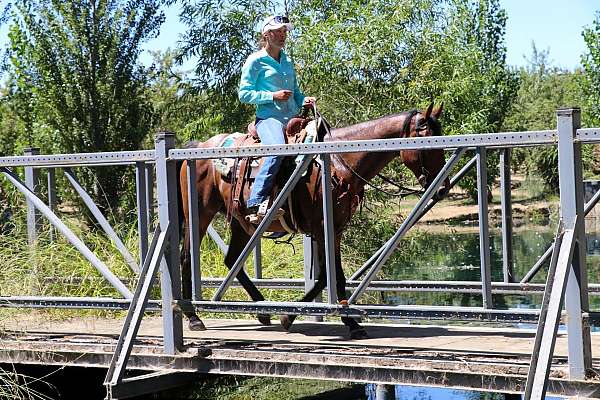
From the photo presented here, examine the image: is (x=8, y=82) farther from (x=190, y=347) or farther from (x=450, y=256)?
(x=190, y=347)

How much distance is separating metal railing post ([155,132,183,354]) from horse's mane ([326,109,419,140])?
1398 mm

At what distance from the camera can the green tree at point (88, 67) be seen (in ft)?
67.8

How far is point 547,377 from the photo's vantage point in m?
5.68

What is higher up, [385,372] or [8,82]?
[8,82]

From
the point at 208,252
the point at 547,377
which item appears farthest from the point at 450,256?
the point at 547,377

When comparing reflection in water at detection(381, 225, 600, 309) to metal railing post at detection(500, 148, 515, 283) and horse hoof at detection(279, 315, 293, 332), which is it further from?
metal railing post at detection(500, 148, 515, 283)

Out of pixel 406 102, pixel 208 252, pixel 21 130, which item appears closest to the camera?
pixel 208 252

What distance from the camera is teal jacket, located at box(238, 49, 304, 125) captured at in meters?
8.50

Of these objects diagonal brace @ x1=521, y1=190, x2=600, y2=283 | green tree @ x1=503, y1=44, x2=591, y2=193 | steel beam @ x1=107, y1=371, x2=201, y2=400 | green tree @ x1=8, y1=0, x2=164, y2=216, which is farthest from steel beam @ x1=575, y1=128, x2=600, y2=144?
green tree @ x1=503, y1=44, x2=591, y2=193

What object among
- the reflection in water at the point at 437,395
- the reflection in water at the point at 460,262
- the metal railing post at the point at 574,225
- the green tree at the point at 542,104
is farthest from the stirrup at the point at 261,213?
the green tree at the point at 542,104

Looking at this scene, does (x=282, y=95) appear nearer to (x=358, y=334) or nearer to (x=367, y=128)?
(x=367, y=128)

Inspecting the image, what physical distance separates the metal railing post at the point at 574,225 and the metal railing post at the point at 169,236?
2.98m

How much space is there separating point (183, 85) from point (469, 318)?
13.9m

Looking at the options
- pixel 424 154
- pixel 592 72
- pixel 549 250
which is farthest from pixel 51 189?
pixel 592 72
